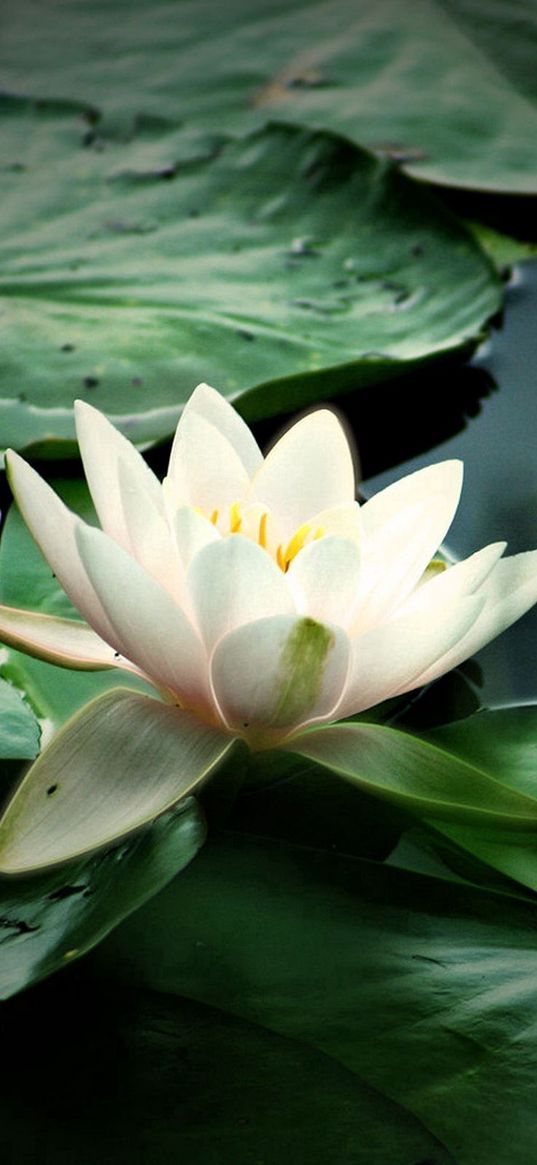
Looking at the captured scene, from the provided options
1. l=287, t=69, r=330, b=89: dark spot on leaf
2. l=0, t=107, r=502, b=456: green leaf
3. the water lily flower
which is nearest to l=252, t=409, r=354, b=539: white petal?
the water lily flower

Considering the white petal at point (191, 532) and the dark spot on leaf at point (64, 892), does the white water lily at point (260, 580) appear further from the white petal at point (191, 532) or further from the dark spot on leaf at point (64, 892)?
the dark spot on leaf at point (64, 892)

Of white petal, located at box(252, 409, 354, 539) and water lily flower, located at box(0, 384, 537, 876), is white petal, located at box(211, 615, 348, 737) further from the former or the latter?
white petal, located at box(252, 409, 354, 539)

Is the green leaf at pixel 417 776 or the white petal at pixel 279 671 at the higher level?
the white petal at pixel 279 671

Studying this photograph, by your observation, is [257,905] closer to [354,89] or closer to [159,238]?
[159,238]

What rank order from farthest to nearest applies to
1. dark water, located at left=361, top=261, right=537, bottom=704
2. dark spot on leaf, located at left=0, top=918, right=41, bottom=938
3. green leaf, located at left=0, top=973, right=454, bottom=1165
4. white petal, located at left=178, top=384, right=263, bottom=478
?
dark water, located at left=361, top=261, right=537, bottom=704
white petal, located at left=178, top=384, right=263, bottom=478
dark spot on leaf, located at left=0, top=918, right=41, bottom=938
green leaf, located at left=0, top=973, right=454, bottom=1165

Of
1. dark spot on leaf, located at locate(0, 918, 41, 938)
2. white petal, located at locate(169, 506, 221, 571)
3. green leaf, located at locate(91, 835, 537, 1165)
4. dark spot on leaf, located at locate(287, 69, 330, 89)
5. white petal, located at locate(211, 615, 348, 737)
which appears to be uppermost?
white petal, located at locate(169, 506, 221, 571)

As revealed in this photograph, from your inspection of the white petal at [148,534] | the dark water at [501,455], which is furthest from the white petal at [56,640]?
the dark water at [501,455]

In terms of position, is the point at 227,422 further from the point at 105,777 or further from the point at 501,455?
the point at 501,455
